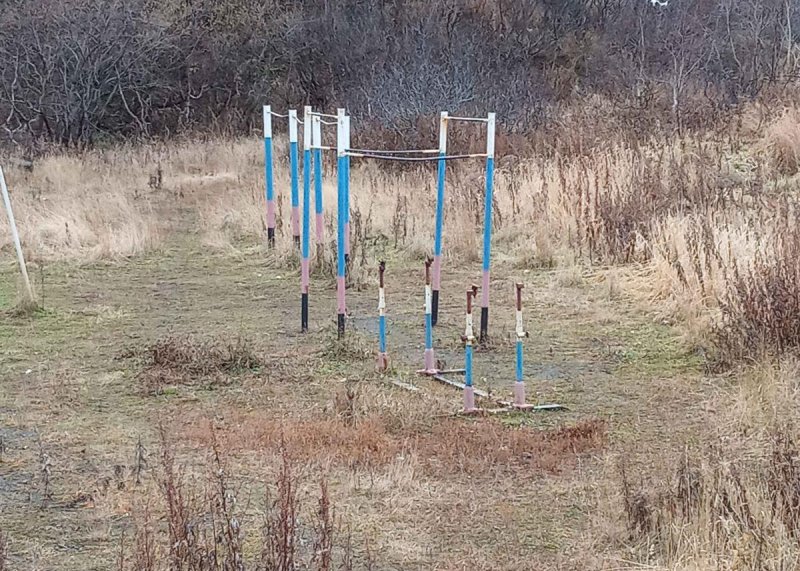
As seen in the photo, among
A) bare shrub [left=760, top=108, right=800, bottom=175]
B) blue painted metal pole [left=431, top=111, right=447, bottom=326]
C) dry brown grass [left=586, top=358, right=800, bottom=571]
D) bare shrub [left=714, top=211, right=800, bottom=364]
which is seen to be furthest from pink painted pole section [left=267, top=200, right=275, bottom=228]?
dry brown grass [left=586, top=358, right=800, bottom=571]

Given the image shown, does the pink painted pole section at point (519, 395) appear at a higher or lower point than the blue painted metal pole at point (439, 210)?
lower

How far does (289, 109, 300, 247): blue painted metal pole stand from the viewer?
8.19 metres

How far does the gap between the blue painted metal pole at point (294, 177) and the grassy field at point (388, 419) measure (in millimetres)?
368

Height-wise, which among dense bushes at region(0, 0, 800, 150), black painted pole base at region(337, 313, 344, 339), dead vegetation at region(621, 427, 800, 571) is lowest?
black painted pole base at region(337, 313, 344, 339)

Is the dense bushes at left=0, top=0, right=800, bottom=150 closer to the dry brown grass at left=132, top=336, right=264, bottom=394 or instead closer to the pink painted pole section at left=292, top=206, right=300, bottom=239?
the pink painted pole section at left=292, top=206, right=300, bottom=239

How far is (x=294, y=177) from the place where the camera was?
8.35 meters

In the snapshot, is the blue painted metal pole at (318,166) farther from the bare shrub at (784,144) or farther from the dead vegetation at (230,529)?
the bare shrub at (784,144)

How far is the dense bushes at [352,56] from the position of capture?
677 inches

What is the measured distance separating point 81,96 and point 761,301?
635 inches

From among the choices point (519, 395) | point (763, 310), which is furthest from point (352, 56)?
point (519, 395)

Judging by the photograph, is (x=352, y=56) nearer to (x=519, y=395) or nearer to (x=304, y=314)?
(x=304, y=314)

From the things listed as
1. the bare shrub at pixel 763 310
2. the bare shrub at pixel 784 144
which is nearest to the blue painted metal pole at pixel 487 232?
the bare shrub at pixel 763 310

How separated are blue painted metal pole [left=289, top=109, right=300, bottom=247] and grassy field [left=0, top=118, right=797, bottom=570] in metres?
0.37

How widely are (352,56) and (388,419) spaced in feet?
53.6
